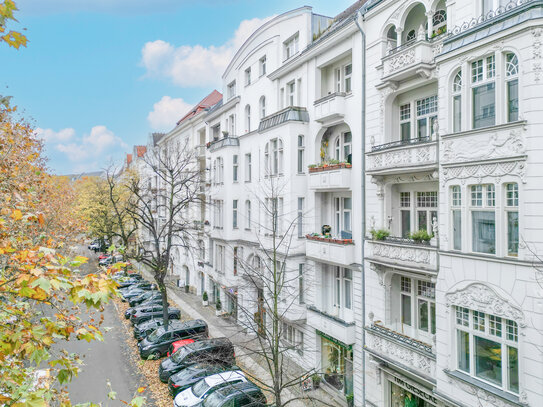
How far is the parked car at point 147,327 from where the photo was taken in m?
22.0

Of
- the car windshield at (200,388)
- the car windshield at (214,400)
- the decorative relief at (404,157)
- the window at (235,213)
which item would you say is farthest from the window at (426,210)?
the window at (235,213)

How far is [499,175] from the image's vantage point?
9.55m

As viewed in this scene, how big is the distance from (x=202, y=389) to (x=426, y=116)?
13533 mm

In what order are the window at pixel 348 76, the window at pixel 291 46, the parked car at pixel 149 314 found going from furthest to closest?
the parked car at pixel 149 314, the window at pixel 291 46, the window at pixel 348 76

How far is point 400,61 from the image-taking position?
12.7 m

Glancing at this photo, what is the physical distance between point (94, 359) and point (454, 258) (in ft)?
62.6

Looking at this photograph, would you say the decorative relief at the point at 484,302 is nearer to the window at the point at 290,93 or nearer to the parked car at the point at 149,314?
the window at the point at 290,93

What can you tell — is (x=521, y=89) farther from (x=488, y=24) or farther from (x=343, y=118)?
(x=343, y=118)

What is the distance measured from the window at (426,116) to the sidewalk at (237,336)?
937cm

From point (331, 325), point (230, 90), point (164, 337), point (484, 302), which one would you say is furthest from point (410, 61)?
point (230, 90)

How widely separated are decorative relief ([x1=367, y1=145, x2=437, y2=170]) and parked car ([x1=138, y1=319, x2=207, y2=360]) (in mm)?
12985

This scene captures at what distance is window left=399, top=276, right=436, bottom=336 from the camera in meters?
12.8

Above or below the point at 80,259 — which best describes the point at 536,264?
below

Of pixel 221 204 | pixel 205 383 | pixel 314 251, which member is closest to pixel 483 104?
pixel 314 251
